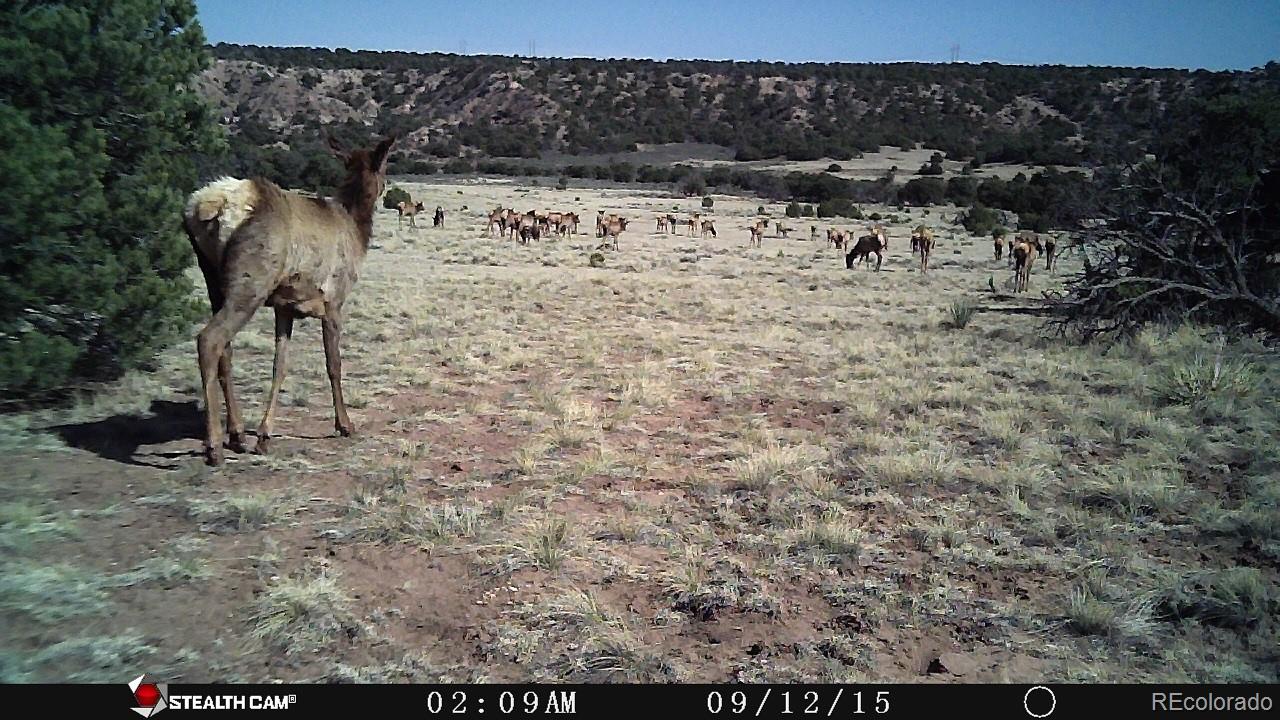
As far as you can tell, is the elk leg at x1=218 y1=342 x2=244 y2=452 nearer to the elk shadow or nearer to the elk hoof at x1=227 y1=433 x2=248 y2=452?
the elk hoof at x1=227 y1=433 x2=248 y2=452

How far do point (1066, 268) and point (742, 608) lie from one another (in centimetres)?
2771

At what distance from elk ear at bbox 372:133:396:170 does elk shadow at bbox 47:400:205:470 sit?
2.92 m

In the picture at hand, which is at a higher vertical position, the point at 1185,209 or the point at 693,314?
the point at 1185,209

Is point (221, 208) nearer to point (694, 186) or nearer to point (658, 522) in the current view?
point (658, 522)

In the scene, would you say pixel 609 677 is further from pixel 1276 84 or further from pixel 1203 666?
pixel 1276 84

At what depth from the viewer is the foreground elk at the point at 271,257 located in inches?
231

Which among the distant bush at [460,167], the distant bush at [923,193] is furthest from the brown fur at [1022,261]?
the distant bush at [460,167]

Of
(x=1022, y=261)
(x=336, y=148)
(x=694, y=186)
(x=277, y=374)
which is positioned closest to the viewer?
(x=277, y=374)

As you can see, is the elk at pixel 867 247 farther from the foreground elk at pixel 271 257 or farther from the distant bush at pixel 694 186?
the distant bush at pixel 694 186

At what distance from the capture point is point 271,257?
6035mm

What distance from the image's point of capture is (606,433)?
25.7ft

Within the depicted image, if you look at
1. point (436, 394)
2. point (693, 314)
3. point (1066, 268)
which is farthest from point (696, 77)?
point (436, 394)

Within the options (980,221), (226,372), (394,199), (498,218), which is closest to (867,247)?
(498,218)
